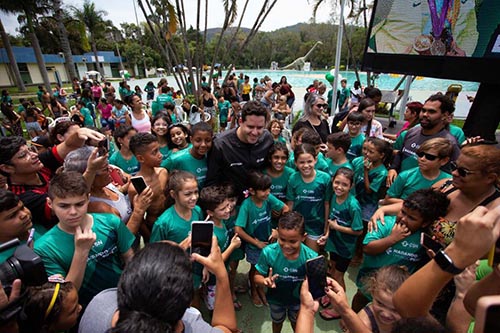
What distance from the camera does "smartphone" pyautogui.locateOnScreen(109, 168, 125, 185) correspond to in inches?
119

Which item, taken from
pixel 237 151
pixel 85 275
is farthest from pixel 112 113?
pixel 85 275

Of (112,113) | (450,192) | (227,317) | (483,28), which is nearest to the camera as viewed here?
(227,317)

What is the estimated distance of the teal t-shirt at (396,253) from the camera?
2.11 meters

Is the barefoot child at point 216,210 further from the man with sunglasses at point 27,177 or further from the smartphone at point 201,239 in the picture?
the man with sunglasses at point 27,177

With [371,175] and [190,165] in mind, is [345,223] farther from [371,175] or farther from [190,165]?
[190,165]

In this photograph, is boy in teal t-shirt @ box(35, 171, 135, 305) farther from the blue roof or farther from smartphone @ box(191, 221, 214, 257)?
the blue roof

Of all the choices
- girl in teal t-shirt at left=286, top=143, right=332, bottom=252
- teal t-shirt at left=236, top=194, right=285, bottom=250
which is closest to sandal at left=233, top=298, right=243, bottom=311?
teal t-shirt at left=236, top=194, right=285, bottom=250

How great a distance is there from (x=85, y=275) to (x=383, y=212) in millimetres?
2573

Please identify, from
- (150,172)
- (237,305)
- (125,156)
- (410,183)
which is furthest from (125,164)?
(410,183)

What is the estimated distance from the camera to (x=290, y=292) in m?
2.24

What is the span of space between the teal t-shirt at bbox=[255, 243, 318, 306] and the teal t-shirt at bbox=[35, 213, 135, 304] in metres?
1.15

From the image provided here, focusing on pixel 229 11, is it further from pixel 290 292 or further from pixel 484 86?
pixel 290 292

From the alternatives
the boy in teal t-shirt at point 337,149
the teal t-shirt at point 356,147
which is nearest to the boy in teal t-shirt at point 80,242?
the boy in teal t-shirt at point 337,149

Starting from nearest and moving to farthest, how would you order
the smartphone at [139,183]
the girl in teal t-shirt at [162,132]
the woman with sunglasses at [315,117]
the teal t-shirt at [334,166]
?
the smartphone at [139,183]
the teal t-shirt at [334,166]
the girl in teal t-shirt at [162,132]
the woman with sunglasses at [315,117]
